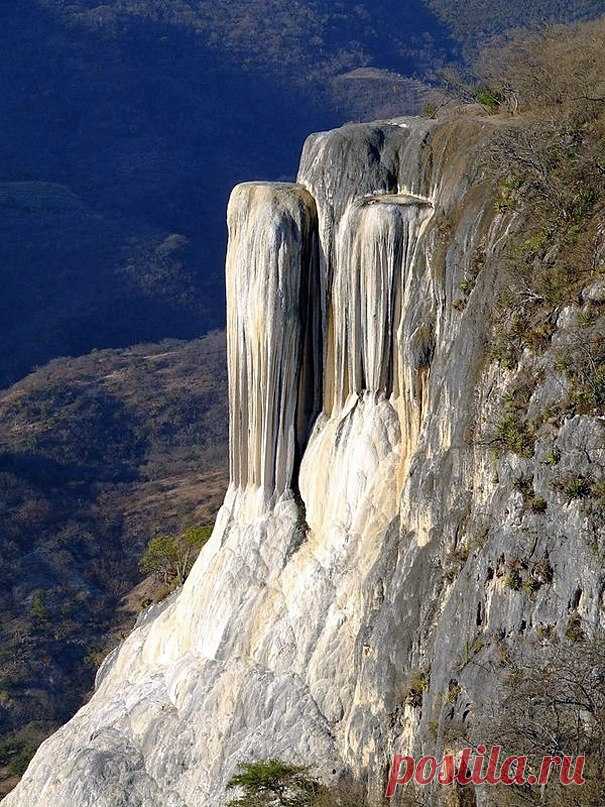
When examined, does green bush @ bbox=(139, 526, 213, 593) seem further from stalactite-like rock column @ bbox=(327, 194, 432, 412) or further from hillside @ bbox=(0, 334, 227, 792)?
stalactite-like rock column @ bbox=(327, 194, 432, 412)

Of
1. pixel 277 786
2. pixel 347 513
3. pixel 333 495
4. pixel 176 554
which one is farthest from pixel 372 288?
pixel 176 554

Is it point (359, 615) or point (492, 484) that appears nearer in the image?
point (492, 484)

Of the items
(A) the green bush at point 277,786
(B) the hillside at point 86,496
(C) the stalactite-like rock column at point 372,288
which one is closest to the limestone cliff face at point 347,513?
(C) the stalactite-like rock column at point 372,288

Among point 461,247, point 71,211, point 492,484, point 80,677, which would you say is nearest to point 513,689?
point 492,484

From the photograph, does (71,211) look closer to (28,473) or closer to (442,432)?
(28,473)

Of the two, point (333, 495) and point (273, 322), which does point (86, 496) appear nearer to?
point (273, 322)

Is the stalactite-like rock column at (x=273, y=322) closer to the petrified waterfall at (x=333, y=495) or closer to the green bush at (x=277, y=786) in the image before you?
the petrified waterfall at (x=333, y=495)
